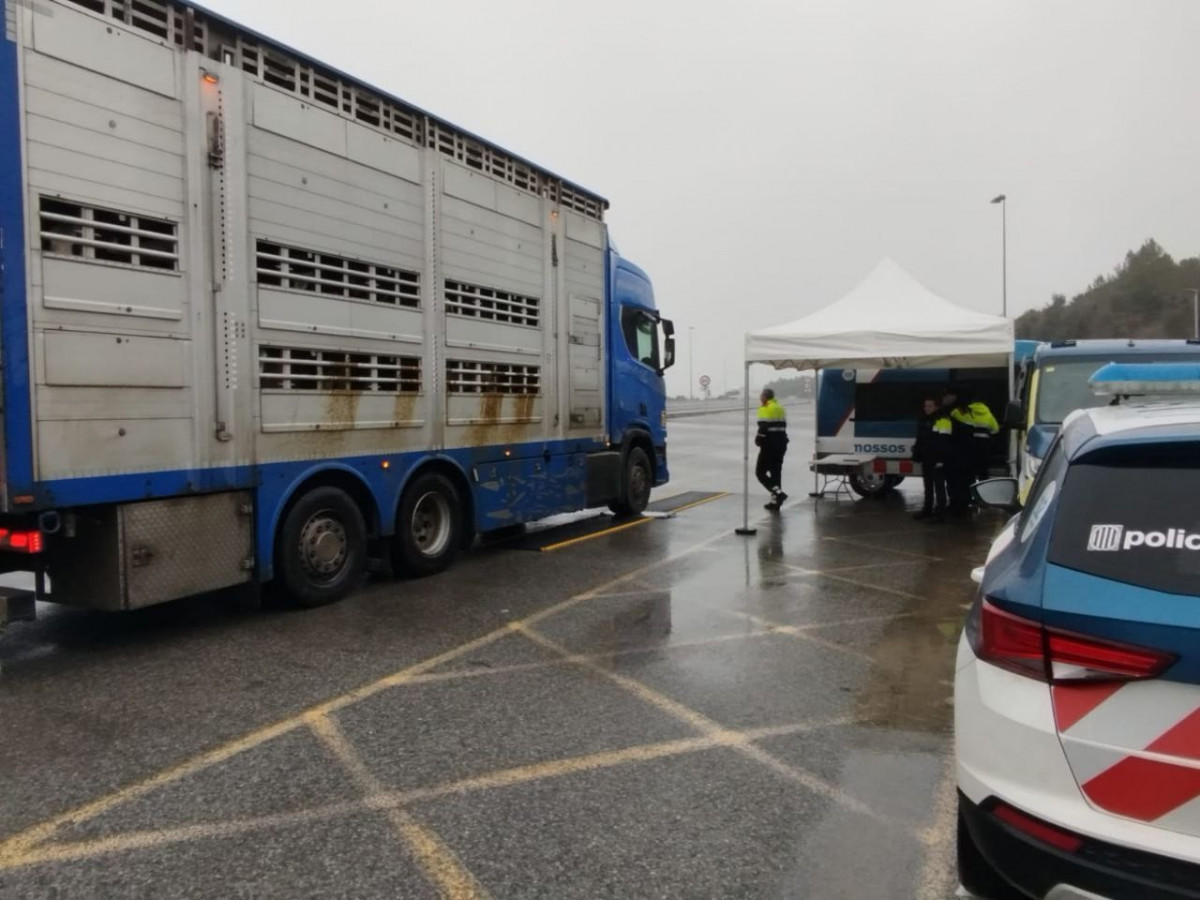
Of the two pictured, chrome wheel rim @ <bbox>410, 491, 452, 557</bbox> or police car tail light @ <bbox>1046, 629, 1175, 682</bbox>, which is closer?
police car tail light @ <bbox>1046, 629, 1175, 682</bbox>

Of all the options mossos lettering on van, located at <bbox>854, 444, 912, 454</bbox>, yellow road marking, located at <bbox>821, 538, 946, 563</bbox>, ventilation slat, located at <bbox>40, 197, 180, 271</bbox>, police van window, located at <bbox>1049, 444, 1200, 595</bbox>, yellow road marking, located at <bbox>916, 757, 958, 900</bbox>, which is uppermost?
ventilation slat, located at <bbox>40, 197, 180, 271</bbox>

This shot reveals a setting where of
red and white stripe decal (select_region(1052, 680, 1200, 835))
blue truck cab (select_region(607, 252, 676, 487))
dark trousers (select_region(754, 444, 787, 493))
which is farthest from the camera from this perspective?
dark trousers (select_region(754, 444, 787, 493))

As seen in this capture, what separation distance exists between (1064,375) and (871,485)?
549 centimetres

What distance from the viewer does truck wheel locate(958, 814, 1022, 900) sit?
2.49 metres

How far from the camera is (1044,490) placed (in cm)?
255

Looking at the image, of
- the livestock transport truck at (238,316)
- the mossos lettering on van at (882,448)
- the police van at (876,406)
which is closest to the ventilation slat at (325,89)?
the livestock transport truck at (238,316)

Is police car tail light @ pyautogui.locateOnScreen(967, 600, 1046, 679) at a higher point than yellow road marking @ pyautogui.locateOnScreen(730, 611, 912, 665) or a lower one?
higher

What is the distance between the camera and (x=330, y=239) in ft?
21.1

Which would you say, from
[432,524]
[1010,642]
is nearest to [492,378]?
[432,524]

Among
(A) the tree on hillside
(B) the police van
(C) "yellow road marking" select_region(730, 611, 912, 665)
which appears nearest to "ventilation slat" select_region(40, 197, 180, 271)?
(C) "yellow road marking" select_region(730, 611, 912, 665)

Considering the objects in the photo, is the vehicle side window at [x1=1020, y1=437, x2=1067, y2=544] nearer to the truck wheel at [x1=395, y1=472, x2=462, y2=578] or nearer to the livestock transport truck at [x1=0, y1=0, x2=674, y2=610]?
the livestock transport truck at [x1=0, y1=0, x2=674, y2=610]

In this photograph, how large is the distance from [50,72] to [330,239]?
6.79ft

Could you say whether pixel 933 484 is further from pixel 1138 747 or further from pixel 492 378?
pixel 1138 747

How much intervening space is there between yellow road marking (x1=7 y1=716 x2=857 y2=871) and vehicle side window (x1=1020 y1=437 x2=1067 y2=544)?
1.87m
